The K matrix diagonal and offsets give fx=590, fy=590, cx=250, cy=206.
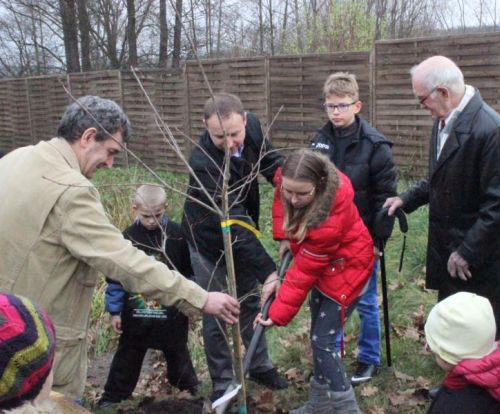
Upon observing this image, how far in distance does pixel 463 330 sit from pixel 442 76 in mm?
1491

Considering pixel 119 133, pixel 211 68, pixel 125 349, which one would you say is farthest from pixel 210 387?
pixel 211 68

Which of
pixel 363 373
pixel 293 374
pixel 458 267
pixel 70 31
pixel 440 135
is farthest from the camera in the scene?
pixel 70 31

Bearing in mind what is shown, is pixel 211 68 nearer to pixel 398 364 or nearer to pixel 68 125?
pixel 398 364

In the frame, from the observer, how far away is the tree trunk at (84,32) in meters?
20.9

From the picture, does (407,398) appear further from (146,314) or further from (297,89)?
(297,89)

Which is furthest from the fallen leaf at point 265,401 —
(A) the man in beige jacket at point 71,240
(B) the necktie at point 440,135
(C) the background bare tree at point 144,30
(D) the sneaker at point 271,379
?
(C) the background bare tree at point 144,30

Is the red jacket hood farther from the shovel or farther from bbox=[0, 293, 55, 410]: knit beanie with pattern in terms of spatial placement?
bbox=[0, 293, 55, 410]: knit beanie with pattern

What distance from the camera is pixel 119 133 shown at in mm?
2676

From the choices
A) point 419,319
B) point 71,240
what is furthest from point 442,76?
point 419,319

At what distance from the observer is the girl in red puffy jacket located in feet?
9.66

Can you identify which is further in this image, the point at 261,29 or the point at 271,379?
the point at 261,29

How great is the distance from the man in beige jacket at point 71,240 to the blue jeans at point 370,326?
4.84 feet

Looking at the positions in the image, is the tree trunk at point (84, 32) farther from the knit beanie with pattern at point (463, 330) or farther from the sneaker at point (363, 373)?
the knit beanie with pattern at point (463, 330)

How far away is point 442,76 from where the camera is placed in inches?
122
